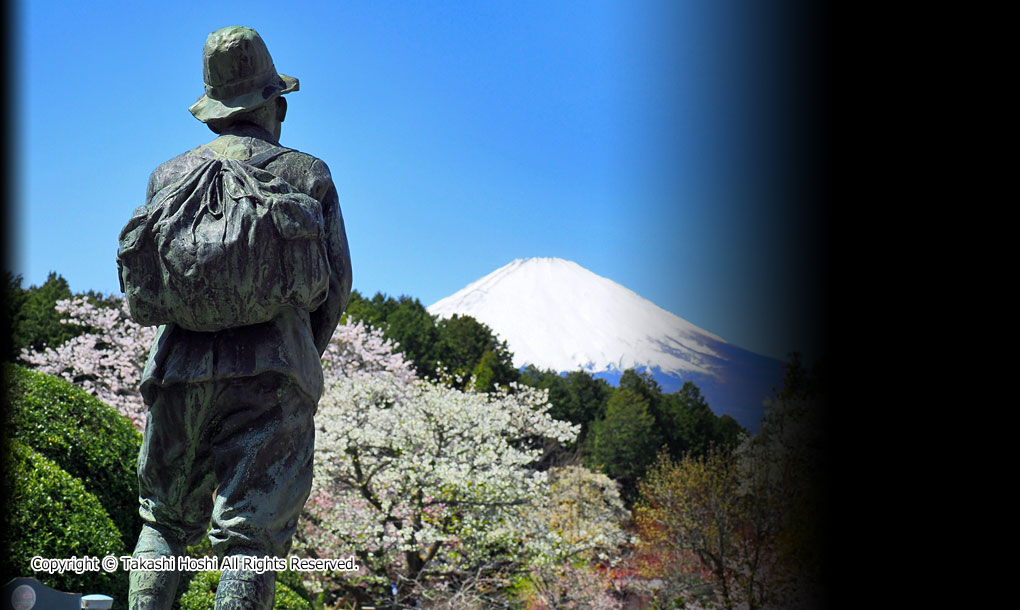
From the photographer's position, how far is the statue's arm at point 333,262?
3.11m

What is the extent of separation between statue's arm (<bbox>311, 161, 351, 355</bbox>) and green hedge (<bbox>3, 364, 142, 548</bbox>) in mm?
4061

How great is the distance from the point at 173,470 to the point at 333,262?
904 millimetres

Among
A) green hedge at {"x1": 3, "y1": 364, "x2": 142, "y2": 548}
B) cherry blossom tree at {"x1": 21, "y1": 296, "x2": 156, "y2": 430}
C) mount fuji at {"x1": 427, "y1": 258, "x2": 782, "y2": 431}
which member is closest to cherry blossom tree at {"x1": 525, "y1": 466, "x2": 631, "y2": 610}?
green hedge at {"x1": 3, "y1": 364, "x2": 142, "y2": 548}

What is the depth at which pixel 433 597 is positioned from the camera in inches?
499

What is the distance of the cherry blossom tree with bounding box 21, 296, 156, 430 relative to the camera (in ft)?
59.7

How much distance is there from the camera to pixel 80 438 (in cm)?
662

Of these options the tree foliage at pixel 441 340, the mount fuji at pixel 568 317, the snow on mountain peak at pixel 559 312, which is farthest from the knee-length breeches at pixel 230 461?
the snow on mountain peak at pixel 559 312

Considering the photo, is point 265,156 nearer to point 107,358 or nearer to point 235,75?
point 235,75

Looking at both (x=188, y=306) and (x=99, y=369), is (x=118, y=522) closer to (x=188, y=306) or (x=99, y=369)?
(x=188, y=306)

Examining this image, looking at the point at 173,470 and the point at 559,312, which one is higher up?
the point at 559,312

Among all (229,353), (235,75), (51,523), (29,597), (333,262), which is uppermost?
(235,75)

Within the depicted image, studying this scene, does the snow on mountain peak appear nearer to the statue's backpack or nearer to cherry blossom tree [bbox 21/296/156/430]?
cherry blossom tree [bbox 21/296/156/430]

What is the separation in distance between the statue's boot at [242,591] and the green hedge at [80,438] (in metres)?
4.23

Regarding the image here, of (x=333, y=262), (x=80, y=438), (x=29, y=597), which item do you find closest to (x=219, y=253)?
(x=333, y=262)
